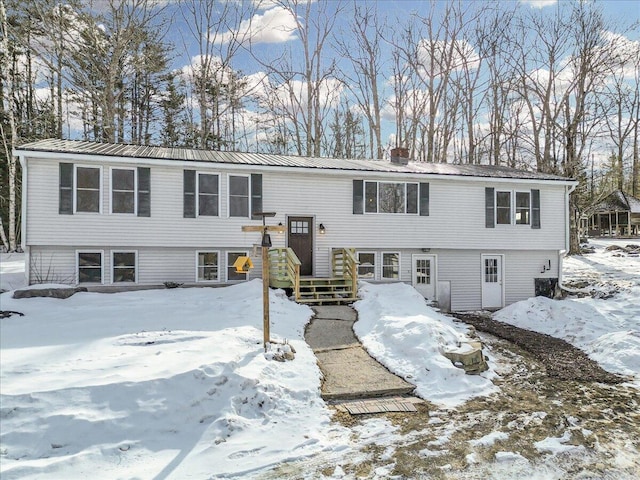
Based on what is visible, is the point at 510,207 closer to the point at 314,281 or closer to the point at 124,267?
the point at 314,281

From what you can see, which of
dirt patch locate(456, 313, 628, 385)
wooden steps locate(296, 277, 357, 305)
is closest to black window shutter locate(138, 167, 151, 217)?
wooden steps locate(296, 277, 357, 305)

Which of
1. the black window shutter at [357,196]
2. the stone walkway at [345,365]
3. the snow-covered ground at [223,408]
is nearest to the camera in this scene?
the snow-covered ground at [223,408]

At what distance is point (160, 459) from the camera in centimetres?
420

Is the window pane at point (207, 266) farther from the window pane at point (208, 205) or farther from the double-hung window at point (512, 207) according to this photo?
the double-hung window at point (512, 207)

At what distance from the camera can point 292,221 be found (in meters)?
13.6

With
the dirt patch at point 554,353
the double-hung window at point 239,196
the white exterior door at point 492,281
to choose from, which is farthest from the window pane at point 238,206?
the white exterior door at point 492,281

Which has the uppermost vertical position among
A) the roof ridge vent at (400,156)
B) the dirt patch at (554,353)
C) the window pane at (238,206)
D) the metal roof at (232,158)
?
the roof ridge vent at (400,156)

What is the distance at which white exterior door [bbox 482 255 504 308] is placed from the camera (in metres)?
15.1

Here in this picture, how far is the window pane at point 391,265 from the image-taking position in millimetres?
14305

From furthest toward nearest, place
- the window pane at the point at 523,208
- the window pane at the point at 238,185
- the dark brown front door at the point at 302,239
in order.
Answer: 1. the window pane at the point at 523,208
2. the dark brown front door at the point at 302,239
3. the window pane at the point at 238,185

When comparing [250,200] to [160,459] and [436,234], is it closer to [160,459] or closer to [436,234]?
[436,234]

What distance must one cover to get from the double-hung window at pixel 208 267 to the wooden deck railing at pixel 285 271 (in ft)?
5.91

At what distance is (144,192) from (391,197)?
8093 mm

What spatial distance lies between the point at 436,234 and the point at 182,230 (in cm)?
873
